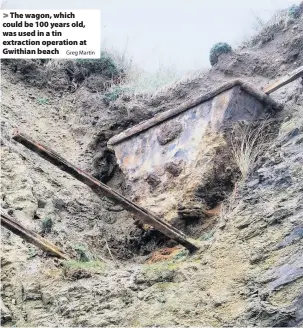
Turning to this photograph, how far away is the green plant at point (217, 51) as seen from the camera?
10148mm

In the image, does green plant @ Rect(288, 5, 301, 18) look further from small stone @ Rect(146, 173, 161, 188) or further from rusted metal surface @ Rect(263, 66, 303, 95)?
small stone @ Rect(146, 173, 161, 188)

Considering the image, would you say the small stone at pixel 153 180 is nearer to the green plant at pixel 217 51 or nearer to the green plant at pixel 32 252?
the green plant at pixel 32 252

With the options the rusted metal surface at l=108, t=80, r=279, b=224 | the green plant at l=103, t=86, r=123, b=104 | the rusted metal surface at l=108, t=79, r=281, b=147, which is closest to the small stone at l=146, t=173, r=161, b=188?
the rusted metal surface at l=108, t=80, r=279, b=224

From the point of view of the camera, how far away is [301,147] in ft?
19.4

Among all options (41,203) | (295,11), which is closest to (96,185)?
(41,203)

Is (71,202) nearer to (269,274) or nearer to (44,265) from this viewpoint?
(44,265)

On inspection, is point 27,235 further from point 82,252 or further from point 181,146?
point 181,146

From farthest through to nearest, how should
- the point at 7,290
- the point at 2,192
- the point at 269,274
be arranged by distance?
1. the point at 2,192
2. the point at 7,290
3. the point at 269,274

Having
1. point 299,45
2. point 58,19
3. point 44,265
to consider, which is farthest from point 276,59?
point 44,265

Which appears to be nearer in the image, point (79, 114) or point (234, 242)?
point (234, 242)

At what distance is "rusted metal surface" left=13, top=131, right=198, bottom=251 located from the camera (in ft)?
15.7

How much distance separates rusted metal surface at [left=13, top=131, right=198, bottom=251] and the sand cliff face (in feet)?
0.83

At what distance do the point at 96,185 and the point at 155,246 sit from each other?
2.22 meters

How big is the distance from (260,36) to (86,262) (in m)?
6.10
